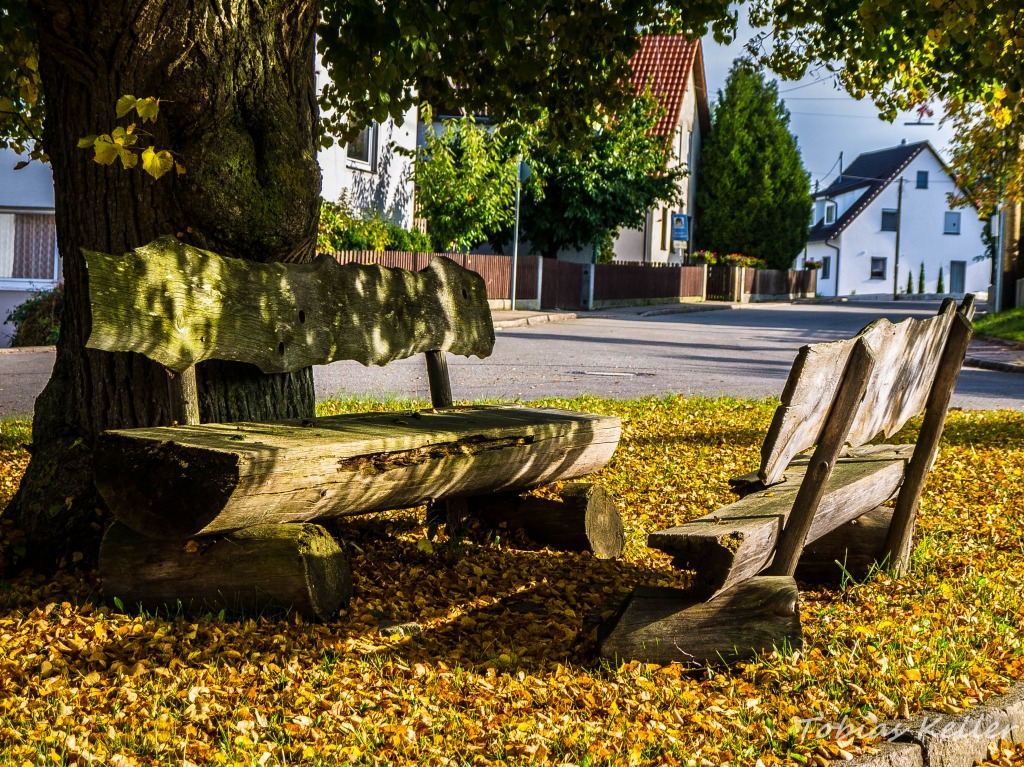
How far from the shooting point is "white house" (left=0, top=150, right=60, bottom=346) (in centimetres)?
2152

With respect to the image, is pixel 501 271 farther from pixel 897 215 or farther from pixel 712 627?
pixel 897 215

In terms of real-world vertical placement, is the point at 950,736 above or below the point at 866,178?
below

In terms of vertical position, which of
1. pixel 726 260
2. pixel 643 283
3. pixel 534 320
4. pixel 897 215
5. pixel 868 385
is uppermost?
pixel 897 215

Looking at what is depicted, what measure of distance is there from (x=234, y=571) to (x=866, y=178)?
7982cm

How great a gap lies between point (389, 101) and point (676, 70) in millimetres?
39074

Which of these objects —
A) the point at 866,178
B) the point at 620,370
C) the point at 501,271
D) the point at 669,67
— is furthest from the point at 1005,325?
the point at 866,178

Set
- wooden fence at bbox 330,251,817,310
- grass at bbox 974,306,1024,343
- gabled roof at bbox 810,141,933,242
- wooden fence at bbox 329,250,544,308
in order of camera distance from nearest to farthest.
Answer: grass at bbox 974,306,1024,343 < wooden fence at bbox 329,250,544,308 < wooden fence at bbox 330,251,817,310 < gabled roof at bbox 810,141,933,242

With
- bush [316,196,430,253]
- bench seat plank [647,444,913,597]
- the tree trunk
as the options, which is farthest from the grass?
the tree trunk

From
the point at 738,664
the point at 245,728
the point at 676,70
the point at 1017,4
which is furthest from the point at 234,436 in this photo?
the point at 676,70

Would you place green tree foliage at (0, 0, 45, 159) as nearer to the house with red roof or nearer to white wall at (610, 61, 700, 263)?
the house with red roof

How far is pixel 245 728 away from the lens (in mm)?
3152

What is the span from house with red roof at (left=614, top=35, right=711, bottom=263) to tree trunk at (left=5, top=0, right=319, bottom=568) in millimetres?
34599

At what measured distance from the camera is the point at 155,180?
4.60 metres

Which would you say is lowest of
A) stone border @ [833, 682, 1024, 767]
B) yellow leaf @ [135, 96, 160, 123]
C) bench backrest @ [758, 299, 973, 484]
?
stone border @ [833, 682, 1024, 767]
